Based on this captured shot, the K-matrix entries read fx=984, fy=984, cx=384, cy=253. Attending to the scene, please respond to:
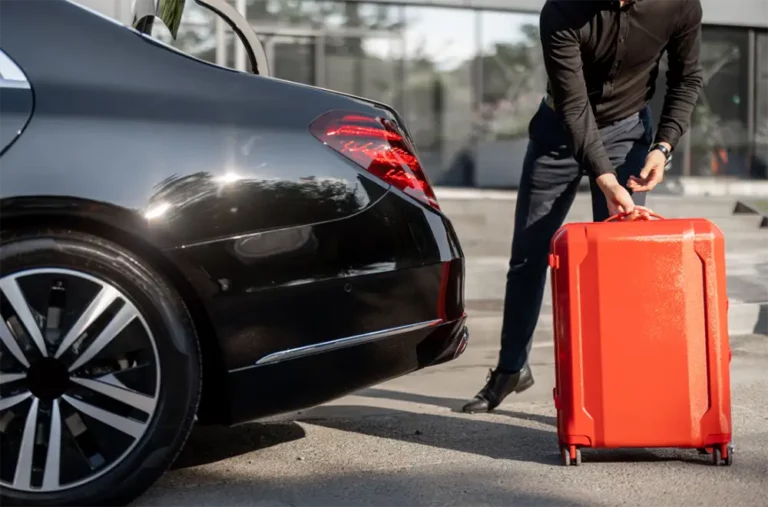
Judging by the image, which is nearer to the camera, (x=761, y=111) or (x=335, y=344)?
(x=335, y=344)

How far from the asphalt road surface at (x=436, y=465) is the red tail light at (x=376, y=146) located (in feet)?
→ 2.80

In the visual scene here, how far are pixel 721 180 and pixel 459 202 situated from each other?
5.37 m

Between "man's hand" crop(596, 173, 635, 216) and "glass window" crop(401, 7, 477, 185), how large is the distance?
9852 mm

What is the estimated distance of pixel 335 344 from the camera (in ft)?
9.07

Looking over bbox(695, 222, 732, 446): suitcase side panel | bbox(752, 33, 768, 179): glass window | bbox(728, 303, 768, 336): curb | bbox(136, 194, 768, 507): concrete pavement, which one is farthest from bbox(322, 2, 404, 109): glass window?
bbox(695, 222, 732, 446): suitcase side panel

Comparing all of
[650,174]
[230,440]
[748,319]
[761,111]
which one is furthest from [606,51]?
[761,111]

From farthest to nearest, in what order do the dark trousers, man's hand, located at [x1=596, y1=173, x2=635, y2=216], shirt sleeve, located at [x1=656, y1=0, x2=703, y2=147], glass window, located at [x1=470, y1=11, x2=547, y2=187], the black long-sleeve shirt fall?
1. glass window, located at [x1=470, y1=11, x2=547, y2=187]
2. the dark trousers
3. shirt sleeve, located at [x1=656, y1=0, x2=703, y2=147]
4. the black long-sleeve shirt
5. man's hand, located at [x1=596, y1=173, x2=635, y2=216]

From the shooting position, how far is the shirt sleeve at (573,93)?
332 cm

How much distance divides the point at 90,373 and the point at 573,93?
1.82m

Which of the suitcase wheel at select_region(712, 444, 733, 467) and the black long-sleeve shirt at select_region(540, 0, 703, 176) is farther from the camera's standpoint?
the black long-sleeve shirt at select_region(540, 0, 703, 176)

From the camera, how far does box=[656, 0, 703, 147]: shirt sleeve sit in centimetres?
343

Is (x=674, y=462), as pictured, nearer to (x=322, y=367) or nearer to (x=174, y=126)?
(x=322, y=367)

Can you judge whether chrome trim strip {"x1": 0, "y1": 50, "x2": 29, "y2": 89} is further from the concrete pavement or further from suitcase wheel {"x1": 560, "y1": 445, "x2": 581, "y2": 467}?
suitcase wheel {"x1": 560, "y1": 445, "x2": 581, "y2": 467}

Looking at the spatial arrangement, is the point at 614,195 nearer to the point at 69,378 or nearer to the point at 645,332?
the point at 645,332
